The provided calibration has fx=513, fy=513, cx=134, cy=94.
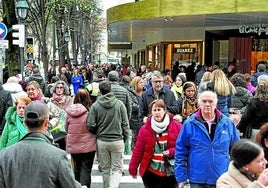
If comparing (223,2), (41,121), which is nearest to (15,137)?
(41,121)

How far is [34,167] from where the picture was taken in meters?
3.70

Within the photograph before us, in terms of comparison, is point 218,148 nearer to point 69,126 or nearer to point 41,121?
point 41,121

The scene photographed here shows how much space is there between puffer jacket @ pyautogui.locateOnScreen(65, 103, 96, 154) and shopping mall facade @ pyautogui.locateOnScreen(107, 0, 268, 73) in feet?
34.9

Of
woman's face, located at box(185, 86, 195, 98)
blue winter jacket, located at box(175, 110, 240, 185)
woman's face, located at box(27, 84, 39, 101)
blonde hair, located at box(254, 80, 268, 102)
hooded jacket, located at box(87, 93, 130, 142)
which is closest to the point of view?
blue winter jacket, located at box(175, 110, 240, 185)

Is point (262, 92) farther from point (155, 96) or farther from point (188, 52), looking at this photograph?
point (188, 52)

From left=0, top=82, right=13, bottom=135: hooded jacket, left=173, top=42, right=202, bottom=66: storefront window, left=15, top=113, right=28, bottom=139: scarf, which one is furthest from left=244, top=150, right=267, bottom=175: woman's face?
left=173, top=42, right=202, bottom=66: storefront window

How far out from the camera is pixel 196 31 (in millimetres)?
25812

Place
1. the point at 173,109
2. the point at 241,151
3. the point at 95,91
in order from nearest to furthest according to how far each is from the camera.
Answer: the point at 241,151, the point at 173,109, the point at 95,91

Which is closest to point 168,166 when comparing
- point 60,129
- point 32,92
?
point 60,129

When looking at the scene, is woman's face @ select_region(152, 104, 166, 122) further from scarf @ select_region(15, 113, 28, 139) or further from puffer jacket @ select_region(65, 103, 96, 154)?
puffer jacket @ select_region(65, 103, 96, 154)

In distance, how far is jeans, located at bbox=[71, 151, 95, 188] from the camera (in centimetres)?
782

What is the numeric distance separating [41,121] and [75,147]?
391 centimetres

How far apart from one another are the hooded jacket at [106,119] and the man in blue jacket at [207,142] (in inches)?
91.8

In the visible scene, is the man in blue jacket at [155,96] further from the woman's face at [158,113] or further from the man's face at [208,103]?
the man's face at [208,103]
